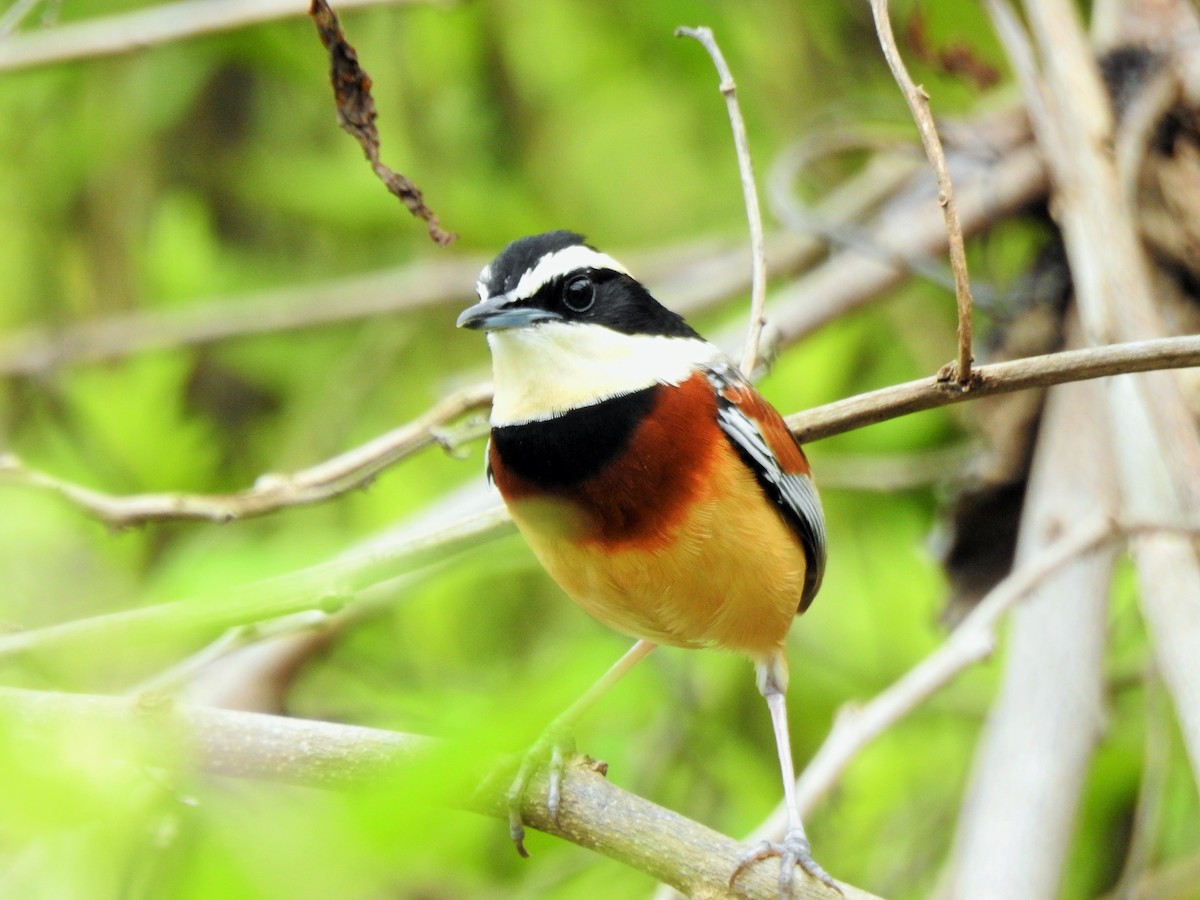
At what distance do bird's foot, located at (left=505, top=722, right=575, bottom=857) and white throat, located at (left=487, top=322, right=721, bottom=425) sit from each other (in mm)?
579

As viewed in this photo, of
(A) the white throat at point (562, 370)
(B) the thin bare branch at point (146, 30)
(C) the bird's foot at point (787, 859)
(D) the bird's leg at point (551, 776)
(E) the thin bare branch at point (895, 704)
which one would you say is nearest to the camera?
(C) the bird's foot at point (787, 859)

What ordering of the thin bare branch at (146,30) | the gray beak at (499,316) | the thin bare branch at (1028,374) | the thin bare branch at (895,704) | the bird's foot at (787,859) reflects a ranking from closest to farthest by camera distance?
the thin bare branch at (1028,374), the bird's foot at (787,859), the gray beak at (499,316), the thin bare branch at (895,704), the thin bare branch at (146,30)

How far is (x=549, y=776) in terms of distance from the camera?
2303 mm

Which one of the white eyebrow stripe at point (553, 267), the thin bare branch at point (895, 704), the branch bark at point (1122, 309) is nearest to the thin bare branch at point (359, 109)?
the white eyebrow stripe at point (553, 267)

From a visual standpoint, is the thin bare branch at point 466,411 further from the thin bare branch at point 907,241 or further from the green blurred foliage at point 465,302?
the thin bare branch at point 907,241

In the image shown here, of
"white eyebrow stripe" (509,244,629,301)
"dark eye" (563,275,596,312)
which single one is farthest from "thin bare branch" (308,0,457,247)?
"dark eye" (563,275,596,312)

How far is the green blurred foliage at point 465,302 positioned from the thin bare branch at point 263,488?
0.32 ft

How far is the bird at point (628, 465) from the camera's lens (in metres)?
2.43

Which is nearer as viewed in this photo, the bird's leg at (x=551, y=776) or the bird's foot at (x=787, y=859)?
the bird's foot at (x=787, y=859)

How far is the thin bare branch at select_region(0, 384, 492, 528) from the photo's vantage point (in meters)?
2.50

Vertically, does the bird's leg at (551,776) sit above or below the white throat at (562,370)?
below

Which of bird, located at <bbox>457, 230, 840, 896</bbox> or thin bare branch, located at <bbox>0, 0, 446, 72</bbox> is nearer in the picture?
bird, located at <bbox>457, 230, 840, 896</bbox>

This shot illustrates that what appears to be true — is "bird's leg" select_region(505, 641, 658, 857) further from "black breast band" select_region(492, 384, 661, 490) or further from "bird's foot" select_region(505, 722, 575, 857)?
"black breast band" select_region(492, 384, 661, 490)

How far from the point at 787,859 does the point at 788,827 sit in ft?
0.57
